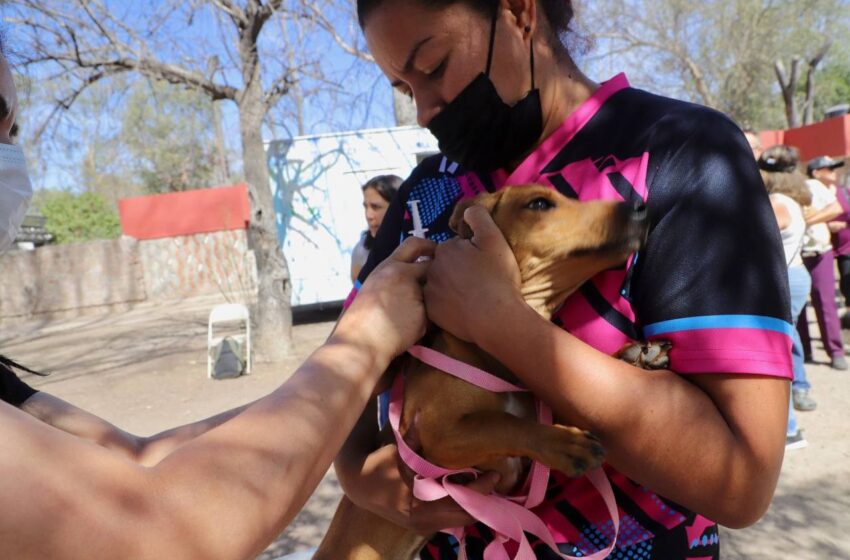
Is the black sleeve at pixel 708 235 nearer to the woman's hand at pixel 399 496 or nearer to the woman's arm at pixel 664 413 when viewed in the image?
the woman's arm at pixel 664 413

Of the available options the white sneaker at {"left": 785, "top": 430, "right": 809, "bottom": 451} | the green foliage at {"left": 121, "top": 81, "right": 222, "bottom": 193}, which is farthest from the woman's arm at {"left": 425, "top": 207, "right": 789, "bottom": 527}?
the green foliage at {"left": 121, "top": 81, "right": 222, "bottom": 193}

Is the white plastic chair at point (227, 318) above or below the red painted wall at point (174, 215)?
below

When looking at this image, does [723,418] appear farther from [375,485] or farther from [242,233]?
[242,233]

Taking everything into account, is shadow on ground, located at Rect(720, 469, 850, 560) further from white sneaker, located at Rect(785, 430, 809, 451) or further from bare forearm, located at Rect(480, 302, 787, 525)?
bare forearm, located at Rect(480, 302, 787, 525)

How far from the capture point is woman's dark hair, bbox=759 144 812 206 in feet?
22.8

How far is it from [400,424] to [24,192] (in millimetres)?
Answer: 1246

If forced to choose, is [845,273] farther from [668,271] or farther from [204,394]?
[668,271]

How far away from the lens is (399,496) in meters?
1.71

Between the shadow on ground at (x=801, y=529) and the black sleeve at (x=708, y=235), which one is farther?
the shadow on ground at (x=801, y=529)

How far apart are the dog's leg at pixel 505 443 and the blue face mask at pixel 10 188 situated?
1235 mm

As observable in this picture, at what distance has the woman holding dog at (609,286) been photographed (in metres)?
1.31

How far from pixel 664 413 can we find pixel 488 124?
0.80m

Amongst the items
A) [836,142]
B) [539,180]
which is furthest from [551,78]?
[836,142]

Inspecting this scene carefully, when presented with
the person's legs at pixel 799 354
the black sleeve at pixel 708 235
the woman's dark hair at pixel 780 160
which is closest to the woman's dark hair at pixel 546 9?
the black sleeve at pixel 708 235
